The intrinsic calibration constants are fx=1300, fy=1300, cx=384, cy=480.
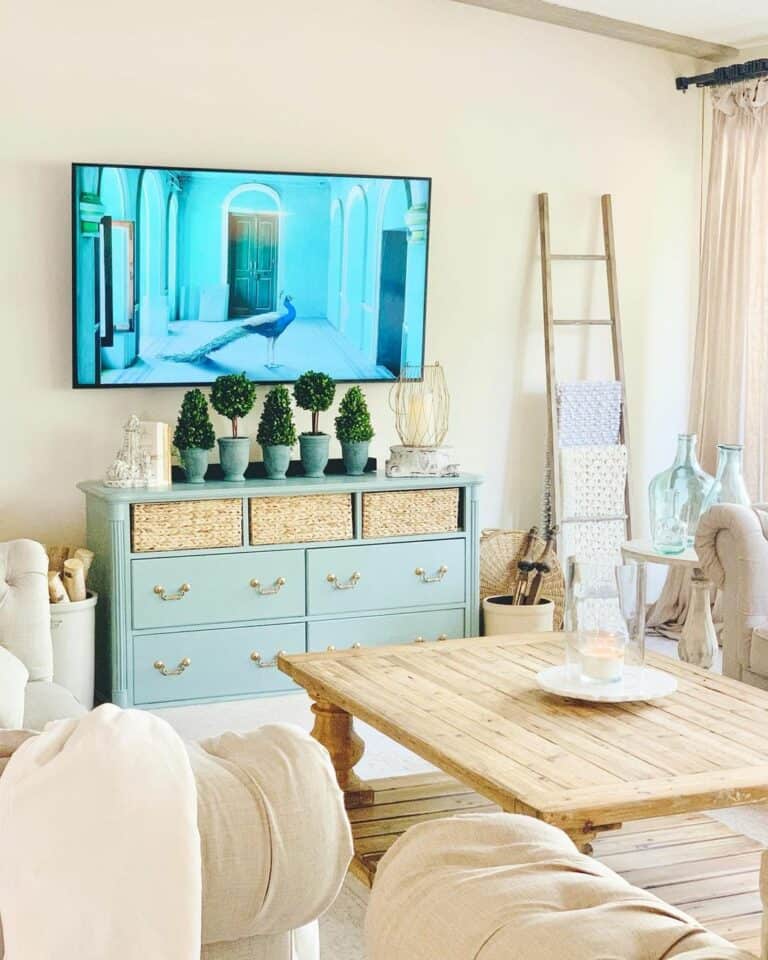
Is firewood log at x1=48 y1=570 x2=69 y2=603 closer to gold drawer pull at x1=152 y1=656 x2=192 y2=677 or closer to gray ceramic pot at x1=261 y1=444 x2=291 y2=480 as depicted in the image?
gold drawer pull at x1=152 y1=656 x2=192 y2=677

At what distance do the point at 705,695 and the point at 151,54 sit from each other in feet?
9.77

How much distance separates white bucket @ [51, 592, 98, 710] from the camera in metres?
4.11

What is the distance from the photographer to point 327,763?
124 centimetres

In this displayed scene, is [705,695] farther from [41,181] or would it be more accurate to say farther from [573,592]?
[41,181]

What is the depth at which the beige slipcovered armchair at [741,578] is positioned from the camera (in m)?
3.86

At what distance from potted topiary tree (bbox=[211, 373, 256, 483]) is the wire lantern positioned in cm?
65

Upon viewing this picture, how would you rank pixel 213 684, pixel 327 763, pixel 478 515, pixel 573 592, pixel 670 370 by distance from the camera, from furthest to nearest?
1. pixel 670 370
2. pixel 478 515
3. pixel 213 684
4. pixel 573 592
5. pixel 327 763

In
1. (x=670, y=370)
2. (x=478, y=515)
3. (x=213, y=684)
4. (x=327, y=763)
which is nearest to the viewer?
(x=327, y=763)

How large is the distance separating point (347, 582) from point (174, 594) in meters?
0.65

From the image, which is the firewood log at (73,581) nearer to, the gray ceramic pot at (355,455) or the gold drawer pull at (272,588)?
the gold drawer pull at (272,588)

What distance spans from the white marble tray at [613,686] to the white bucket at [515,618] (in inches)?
70.8

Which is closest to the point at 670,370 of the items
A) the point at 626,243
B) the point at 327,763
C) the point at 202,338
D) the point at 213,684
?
the point at 626,243

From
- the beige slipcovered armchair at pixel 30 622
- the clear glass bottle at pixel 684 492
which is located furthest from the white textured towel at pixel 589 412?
the beige slipcovered armchair at pixel 30 622

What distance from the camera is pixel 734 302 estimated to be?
5.61 m
